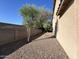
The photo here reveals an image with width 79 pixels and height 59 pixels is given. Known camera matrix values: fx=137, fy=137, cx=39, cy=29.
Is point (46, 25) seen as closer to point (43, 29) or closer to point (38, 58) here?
point (43, 29)

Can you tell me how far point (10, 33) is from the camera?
47.0 ft

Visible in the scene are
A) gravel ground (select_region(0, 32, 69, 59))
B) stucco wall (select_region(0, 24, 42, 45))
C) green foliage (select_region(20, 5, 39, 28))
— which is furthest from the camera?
green foliage (select_region(20, 5, 39, 28))

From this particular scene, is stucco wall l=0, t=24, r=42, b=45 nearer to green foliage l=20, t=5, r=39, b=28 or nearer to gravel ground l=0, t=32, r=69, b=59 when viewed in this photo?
green foliage l=20, t=5, r=39, b=28

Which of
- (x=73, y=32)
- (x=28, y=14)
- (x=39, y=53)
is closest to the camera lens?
Answer: (x=73, y=32)

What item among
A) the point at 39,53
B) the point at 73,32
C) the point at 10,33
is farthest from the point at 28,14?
the point at 73,32

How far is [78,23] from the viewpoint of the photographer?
4.07m

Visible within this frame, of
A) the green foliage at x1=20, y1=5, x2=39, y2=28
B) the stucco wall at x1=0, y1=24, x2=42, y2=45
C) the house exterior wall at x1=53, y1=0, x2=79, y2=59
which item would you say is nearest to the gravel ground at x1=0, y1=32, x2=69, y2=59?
the house exterior wall at x1=53, y1=0, x2=79, y2=59

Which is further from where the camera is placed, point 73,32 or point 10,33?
point 10,33

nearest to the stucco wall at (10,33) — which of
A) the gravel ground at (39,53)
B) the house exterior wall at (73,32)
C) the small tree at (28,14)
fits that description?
the small tree at (28,14)

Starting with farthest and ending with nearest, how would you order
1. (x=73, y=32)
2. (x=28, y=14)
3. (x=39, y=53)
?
(x=28, y=14)
(x=39, y=53)
(x=73, y=32)

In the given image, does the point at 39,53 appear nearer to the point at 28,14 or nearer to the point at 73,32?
the point at 73,32

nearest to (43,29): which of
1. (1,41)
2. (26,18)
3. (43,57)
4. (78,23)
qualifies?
(26,18)

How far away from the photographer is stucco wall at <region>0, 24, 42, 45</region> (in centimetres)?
1266

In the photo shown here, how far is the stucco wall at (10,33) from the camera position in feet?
41.5
